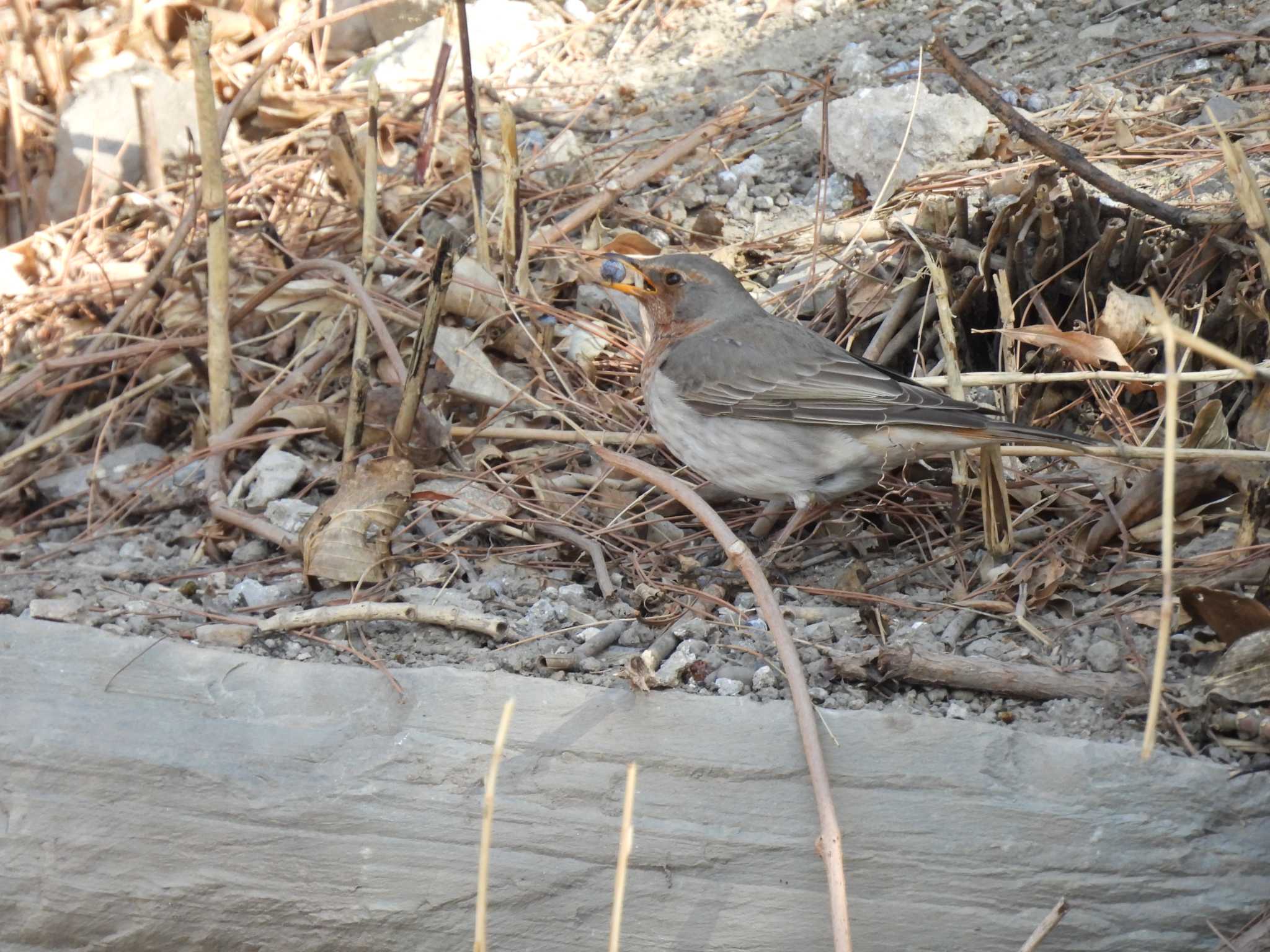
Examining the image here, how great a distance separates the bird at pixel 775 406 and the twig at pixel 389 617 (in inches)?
41.8

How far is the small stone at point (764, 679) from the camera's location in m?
3.51

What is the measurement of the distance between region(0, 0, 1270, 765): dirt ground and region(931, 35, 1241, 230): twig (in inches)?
33.8

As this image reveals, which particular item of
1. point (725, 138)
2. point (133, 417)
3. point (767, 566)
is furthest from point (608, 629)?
point (725, 138)

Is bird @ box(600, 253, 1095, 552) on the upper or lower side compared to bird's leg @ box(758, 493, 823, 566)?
upper

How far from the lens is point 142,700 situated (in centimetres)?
361

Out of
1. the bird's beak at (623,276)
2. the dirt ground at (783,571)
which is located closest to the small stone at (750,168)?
the dirt ground at (783,571)

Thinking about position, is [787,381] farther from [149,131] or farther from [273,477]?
[149,131]

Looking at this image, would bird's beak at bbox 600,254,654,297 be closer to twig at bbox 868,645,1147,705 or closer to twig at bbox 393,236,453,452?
twig at bbox 393,236,453,452

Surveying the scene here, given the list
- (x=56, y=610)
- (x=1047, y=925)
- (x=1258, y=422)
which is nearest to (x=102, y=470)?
(x=56, y=610)

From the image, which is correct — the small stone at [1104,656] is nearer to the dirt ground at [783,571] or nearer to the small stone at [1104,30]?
the dirt ground at [783,571]

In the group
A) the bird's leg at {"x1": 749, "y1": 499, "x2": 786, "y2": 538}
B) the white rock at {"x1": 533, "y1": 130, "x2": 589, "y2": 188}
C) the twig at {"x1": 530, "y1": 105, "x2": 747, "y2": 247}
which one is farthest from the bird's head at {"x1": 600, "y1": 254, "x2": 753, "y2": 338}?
the white rock at {"x1": 533, "y1": 130, "x2": 589, "y2": 188}

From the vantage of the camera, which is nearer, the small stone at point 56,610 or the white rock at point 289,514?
the small stone at point 56,610

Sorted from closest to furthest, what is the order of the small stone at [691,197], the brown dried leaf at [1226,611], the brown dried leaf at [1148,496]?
the brown dried leaf at [1226,611] < the brown dried leaf at [1148,496] < the small stone at [691,197]

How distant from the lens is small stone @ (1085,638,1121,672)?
3441 mm
